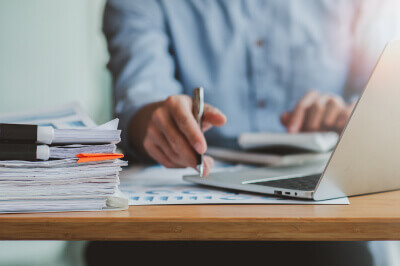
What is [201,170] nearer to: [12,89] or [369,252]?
[369,252]

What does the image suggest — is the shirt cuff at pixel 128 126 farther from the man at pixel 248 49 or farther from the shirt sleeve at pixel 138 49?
the man at pixel 248 49

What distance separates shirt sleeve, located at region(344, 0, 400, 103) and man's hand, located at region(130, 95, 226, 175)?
1.09 metres

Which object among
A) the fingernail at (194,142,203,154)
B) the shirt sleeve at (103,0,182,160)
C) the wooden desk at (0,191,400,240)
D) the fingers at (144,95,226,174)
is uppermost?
the shirt sleeve at (103,0,182,160)

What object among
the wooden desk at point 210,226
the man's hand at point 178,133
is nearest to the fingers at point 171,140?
the man's hand at point 178,133

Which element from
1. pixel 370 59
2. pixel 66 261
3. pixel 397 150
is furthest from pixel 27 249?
pixel 370 59

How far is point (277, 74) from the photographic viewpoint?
1511 mm

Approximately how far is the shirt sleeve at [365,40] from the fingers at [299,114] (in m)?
0.52

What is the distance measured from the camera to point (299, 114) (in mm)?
1047

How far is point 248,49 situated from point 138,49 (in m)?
0.45

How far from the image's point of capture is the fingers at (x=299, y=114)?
1.04m

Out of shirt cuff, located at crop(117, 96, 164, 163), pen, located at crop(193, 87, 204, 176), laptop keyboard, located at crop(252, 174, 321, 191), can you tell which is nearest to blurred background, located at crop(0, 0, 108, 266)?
shirt cuff, located at crop(117, 96, 164, 163)

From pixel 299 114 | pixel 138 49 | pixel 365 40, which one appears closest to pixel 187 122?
pixel 299 114

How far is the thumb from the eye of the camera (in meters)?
0.58

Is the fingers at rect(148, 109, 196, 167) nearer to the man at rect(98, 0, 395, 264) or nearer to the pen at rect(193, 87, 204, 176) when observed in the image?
the pen at rect(193, 87, 204, 176)
